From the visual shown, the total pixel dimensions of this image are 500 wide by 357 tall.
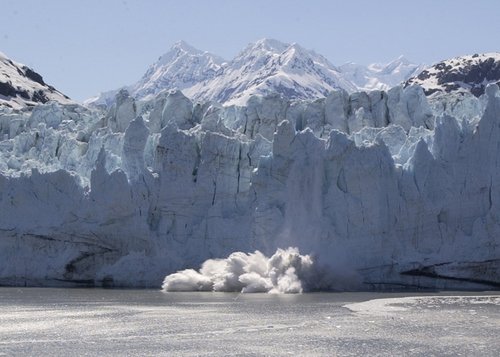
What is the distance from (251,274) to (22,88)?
61.0 m

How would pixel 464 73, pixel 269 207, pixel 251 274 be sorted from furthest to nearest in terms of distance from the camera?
pixel 464 73
pixel 269 207
pixel 251 274

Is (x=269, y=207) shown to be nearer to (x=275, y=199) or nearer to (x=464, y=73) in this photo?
(x=275, y=199)

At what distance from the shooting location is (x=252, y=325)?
20.8m

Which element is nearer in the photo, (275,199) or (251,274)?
(251,274)

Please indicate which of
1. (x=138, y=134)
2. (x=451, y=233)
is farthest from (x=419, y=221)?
(x=138, y=134)

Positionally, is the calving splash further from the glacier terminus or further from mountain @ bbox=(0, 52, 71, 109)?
mountain @ bbox=(0, 52, 71, 109)

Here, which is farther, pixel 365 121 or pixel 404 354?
pixel 365 121

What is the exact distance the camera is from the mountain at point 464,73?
10829 cm

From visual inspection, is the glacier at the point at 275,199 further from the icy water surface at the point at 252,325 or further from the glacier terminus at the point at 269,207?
the icy water surface at the point at 252,325

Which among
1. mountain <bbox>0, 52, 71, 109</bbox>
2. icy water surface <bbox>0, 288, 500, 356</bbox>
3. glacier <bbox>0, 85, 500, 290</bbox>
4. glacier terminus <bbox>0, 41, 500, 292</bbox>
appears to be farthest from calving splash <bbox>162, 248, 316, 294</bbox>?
mountain <bbox>0, 52, 71, 109</bbox>

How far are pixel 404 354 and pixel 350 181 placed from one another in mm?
13981

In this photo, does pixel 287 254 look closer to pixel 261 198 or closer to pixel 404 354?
pixel 261 198

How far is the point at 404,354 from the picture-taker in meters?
16.9

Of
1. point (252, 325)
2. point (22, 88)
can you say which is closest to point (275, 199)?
point (252, 325)
